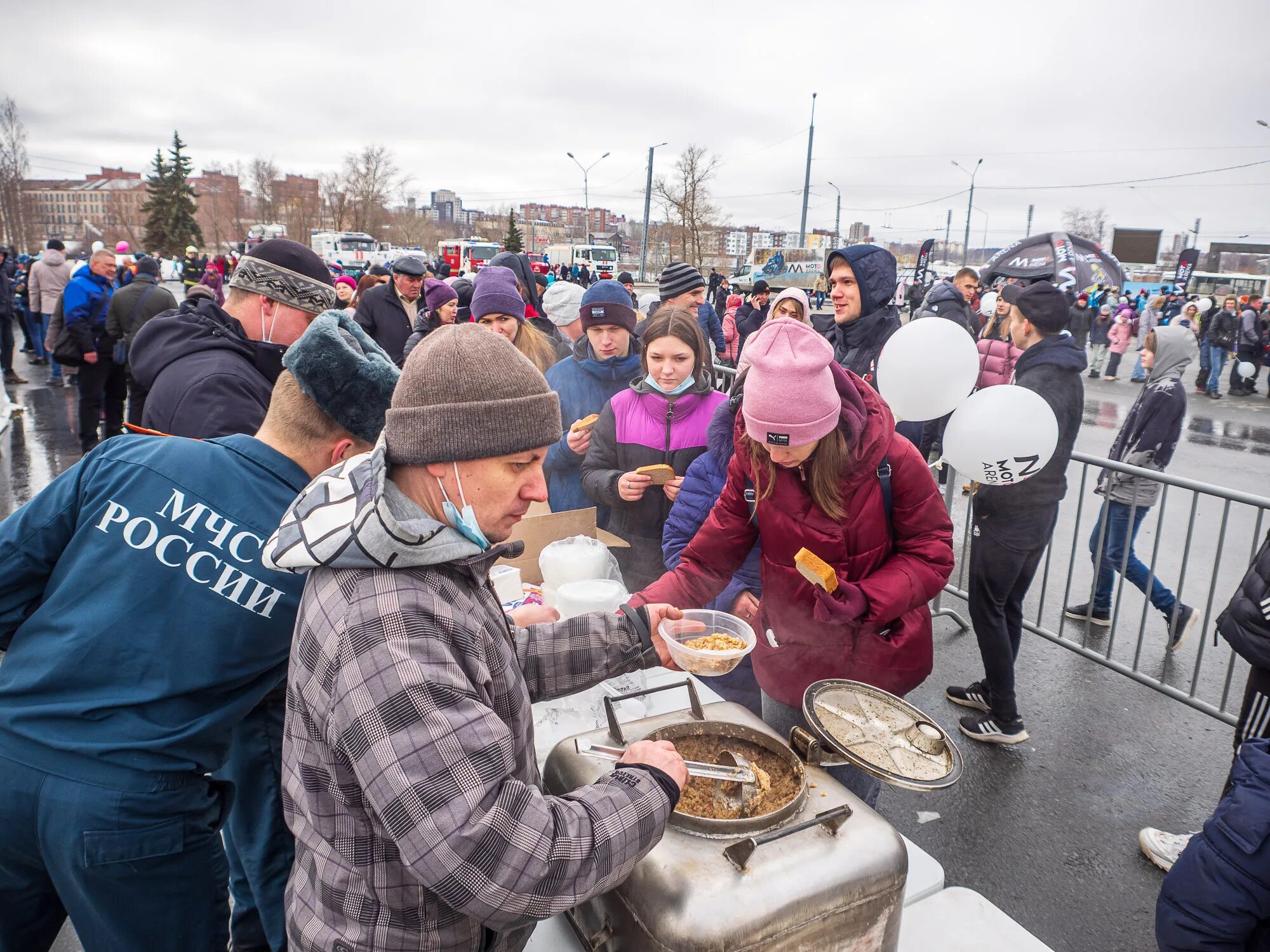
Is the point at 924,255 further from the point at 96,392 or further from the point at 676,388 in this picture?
the point at 96,392

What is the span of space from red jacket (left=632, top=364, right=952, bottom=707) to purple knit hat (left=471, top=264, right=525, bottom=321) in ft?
9.10

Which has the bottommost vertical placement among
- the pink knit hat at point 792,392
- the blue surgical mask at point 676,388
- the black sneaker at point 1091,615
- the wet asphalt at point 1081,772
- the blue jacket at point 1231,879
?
the wet asphalt at point 1081,772

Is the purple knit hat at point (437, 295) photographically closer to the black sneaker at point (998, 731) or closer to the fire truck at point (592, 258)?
the black sneaker at point (998, 731)

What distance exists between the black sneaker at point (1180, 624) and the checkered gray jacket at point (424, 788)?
4.29 metres

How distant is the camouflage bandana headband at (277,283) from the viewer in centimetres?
284

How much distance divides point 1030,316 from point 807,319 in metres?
1.52

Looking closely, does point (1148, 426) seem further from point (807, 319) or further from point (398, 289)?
point (398, 289)

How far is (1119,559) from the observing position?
194 inches

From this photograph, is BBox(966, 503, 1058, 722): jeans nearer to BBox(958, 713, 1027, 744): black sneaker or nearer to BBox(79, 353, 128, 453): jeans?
BBox(958, 713, 1027, 744): black sneaker

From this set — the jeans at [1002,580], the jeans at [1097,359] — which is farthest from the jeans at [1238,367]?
the jeans at [1002,580]

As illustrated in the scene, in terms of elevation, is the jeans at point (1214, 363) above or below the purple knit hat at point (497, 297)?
below

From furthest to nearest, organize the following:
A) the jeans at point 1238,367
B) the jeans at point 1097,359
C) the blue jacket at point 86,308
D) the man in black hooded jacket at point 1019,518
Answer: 1. the jeans at point 1097,359
2. the jeans at point 1238,367
3. the blue jacket at point 86,308
4. the man in black hooded jacket at point 1019,518

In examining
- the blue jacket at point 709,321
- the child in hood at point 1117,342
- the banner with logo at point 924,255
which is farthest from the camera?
the child in hood at point 1117,342

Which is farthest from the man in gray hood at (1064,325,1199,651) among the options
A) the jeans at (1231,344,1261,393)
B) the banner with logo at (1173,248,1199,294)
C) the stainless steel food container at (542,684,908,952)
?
the banner with logo at (1173,248,1199,294)
